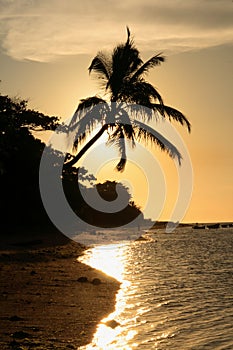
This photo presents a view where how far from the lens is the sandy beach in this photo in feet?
33.4

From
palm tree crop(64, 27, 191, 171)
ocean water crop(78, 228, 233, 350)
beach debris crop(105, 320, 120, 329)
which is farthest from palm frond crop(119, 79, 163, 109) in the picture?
beach debris crop(105, 320, 120, 329)

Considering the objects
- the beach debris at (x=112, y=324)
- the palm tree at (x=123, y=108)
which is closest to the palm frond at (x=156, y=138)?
the palm tree at (x=123, y=108)

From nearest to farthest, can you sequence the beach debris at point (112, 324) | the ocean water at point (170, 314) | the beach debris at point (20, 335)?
the beach debris at point (20, 335)
the ocean water at point (170, 314)
the beach debris at point (112, 324)

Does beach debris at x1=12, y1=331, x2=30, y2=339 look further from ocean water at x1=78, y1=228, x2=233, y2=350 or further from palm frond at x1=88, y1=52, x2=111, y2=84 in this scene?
palm frond at x1=88, y1=52, x2=111, y2=84

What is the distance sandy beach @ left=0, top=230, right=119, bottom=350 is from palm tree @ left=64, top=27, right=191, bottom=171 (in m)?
5.09

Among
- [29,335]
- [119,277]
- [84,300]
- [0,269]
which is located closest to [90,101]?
[119,277]

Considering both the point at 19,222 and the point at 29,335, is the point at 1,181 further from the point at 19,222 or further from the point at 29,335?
the point at 29,335

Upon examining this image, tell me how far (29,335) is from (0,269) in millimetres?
9081

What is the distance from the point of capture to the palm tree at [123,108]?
24656 mm

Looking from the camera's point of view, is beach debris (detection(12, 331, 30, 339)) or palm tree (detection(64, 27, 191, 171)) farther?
palm tree (detection(64, 27, 191, 171))

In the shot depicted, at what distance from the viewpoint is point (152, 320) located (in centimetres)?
1308

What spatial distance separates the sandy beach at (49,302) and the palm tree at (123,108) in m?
5.09

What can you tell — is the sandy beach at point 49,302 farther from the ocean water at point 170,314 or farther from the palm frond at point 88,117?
the palm frond at point 88,117

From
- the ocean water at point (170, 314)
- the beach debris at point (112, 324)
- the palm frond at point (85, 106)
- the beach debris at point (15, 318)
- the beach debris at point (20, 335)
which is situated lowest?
the ocean water at point (170, 314)
